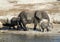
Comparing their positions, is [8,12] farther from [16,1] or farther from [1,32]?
[1,32]

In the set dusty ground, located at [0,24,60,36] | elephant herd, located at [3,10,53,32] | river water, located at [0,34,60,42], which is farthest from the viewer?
elephant herd, located at [3,10,53,32]

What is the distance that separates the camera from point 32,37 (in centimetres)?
1187

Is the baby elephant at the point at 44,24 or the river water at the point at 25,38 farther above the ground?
the baby elephant at the point at 44,24

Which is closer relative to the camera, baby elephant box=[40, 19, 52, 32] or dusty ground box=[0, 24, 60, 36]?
dusty ground box=[0, 24, 60, 36]

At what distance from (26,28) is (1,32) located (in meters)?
0.98

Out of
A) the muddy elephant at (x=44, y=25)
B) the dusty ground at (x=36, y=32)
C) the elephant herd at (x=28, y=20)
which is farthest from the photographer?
the elephant herd at (x=28, y=20)

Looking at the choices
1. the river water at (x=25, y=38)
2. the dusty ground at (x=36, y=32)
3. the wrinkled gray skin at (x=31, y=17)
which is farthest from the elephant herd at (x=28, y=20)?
the river water at (x=25, y=38)

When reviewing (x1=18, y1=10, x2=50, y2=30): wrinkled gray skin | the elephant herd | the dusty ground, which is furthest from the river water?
(x1=18, y1=10, x2=50, y2=30): wrinkled gray skin

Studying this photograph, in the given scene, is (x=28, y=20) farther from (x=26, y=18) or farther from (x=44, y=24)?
(x=44, y=24)

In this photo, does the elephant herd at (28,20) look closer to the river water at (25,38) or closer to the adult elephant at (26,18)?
the adult elephant at (26,18)

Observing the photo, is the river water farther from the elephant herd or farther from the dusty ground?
the elephant herd

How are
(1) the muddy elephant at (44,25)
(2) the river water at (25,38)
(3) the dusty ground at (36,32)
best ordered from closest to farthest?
1. (2) the river water at (25,38)
2. (3) the dusty ground at (36,32)
3. (1) the muddy elephant at (44,25)

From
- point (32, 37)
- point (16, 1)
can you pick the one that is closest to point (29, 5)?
point (16, 1)

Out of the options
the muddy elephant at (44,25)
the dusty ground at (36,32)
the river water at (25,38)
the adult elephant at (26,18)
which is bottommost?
the dusty ground at (36,32)
